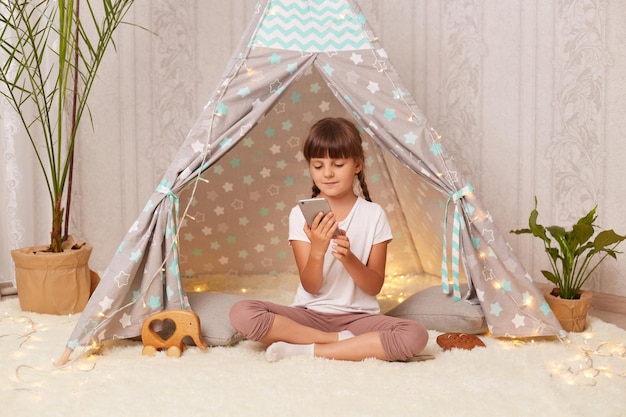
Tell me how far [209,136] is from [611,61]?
1690mm

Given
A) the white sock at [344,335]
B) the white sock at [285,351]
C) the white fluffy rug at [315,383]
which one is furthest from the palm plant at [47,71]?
the white sock at [344,335]

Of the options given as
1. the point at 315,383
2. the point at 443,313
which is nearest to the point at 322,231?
the point at 315,383

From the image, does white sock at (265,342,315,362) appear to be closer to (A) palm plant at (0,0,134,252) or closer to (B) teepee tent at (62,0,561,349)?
(B) teepee tent at (62,0,561,349)

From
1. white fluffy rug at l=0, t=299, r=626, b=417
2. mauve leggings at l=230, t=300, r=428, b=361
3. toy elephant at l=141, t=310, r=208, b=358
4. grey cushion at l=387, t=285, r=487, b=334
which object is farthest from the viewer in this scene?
grey cushion at l=387, t=285, r=487, b=334

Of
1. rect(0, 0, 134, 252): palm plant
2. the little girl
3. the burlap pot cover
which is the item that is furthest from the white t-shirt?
rect(0, 0, 134, 252): palm plant

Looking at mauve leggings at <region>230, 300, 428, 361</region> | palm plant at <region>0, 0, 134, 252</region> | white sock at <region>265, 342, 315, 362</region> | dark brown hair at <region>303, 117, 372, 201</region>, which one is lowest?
white sock at <region>265, 342, 315, 362</region>

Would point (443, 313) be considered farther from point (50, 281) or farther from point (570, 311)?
point (50, 281)

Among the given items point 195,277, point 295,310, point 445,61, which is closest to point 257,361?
point 295,310

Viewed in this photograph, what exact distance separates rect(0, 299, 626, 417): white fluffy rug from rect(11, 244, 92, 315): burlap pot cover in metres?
0.42

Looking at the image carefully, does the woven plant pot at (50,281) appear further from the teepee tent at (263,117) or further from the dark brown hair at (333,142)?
the dark brown hair at (333,142)

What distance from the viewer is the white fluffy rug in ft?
5.53

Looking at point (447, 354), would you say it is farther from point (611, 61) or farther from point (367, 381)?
point (611, 61)

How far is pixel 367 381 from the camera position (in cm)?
185

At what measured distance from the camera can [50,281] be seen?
2641 millimetres
